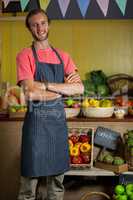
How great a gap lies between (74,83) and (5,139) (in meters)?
0.87

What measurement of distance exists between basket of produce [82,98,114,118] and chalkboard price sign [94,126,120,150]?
0.35 feet

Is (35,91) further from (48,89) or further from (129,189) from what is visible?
(129,189)

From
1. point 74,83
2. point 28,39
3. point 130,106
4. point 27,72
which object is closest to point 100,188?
point 130,106

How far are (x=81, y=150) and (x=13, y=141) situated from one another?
1.74 feet

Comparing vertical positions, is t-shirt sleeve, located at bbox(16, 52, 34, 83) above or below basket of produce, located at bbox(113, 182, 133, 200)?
above

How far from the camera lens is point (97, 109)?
290 cm

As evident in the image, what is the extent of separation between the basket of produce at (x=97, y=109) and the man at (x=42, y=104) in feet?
1.84

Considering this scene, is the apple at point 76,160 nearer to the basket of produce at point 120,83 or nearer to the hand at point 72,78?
the hand at point 72,78

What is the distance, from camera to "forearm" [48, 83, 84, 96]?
7.43 feet

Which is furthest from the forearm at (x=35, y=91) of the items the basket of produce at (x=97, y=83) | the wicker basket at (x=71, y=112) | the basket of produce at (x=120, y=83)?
the basket of produce at (x=120, y=83)

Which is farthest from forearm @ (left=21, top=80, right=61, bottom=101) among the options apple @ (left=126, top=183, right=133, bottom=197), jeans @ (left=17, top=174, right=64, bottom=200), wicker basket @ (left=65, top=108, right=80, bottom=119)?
apple @ (left=126, top=183, right=133, bottom=197)

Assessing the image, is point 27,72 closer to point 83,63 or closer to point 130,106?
point 130,106

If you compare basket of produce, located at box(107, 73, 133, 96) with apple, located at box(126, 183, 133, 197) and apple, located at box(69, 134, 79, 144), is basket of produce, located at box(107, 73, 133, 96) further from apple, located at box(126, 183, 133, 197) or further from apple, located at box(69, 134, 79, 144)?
apple, located at box(126, 183, 133, 197)

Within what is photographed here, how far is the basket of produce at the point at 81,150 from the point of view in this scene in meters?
2.82
